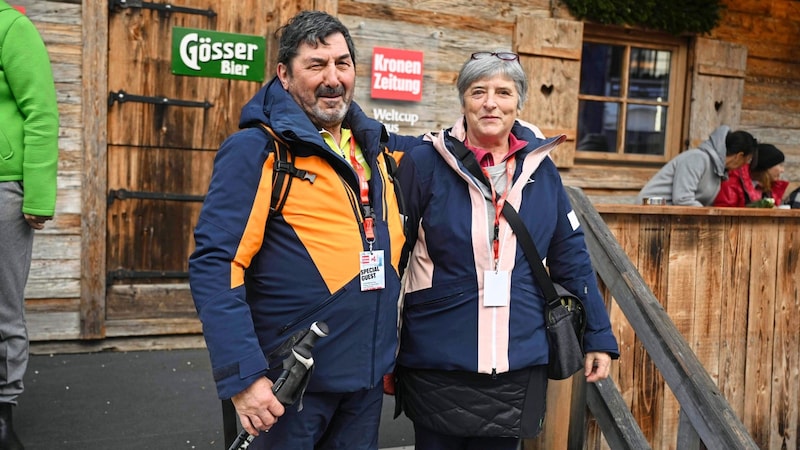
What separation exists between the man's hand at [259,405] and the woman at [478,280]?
1.90 feet

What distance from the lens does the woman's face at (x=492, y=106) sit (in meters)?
2.31

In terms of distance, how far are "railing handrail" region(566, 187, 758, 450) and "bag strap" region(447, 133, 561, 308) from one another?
787 millimetres

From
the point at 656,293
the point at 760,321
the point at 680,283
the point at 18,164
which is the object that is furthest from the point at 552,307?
the point at 760,321

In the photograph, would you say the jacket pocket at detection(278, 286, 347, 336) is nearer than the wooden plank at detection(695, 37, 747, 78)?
Yes

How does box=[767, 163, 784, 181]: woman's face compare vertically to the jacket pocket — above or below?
above

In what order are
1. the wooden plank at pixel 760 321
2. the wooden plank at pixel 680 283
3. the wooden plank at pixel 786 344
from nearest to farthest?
the wooden plank at pixel 680 283 < the wooden plank at pixel 760 321 < the wooden plank at pixel 786 344

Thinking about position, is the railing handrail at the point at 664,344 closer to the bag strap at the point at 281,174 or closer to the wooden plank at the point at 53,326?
the bag strap at the point at 281,174

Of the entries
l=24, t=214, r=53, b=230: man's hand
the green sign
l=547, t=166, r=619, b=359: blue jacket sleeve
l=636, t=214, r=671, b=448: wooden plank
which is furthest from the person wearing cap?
l=24, t=214, r=53, b=230: man's hand

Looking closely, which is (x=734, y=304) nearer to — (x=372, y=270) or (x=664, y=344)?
(x=664, y=344)

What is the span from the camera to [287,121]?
1.93m

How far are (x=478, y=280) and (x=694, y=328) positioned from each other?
6.27 feet

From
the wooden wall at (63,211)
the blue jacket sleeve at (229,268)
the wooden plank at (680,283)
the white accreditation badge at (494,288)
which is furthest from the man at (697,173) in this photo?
the blue jacket sleeve at (229,268)

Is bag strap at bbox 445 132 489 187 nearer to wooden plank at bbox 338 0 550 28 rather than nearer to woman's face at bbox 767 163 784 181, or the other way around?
wooden plank at bbox 338 0 550 28

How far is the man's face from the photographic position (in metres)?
2.02
